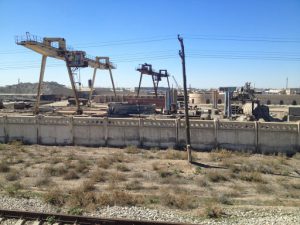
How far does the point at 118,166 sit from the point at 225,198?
5.67 meters

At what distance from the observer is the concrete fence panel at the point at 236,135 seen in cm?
1736

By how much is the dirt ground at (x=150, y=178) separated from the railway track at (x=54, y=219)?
107 centimetres

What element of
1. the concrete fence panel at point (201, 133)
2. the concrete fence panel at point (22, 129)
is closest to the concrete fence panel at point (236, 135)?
the concrete fence panel at point (201, 133)

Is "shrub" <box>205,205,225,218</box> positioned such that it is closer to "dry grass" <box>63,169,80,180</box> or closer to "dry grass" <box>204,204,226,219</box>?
"dry grass" <box>204,204,226,219</box>

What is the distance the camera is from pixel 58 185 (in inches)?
477

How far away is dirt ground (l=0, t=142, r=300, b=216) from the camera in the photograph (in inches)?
399

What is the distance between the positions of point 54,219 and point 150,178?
5.16m

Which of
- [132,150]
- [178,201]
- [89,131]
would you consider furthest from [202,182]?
[89,131]

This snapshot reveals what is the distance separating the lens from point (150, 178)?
43.0 ft

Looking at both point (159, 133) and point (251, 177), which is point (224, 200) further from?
point (159, 133)

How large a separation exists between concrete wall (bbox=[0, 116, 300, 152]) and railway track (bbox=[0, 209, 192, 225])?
406 inches

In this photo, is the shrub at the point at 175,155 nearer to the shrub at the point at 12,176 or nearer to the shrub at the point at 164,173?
the shrub at the point at 164,173

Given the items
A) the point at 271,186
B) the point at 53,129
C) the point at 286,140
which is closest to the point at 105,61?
the point at 53,129

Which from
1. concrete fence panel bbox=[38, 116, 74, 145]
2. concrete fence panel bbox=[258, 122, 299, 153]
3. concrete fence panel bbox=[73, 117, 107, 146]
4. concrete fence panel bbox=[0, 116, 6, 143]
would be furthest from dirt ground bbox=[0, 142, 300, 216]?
concrete fence panel bbox=[0, 116, 6, 143]
